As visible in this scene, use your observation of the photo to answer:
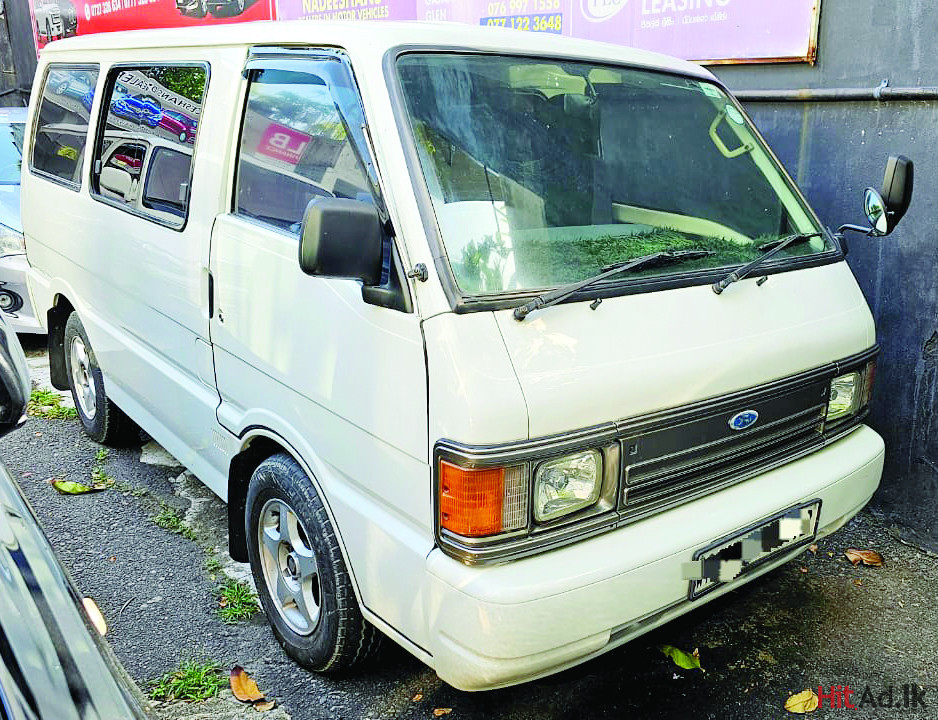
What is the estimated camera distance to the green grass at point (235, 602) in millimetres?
3354

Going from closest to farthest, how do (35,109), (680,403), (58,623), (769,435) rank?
(58,623)
(680,403)
(769,435)
(35,109)

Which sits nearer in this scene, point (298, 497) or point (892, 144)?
point (298, 497)

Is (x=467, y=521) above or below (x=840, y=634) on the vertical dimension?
above

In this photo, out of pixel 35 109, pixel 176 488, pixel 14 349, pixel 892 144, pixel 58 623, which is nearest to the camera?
pixel 58 623

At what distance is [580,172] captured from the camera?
279cm

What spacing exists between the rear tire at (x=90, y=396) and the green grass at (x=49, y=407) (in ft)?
1.03

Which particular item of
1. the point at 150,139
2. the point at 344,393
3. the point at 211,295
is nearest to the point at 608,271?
the point at 344,393

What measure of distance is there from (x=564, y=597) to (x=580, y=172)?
135cm

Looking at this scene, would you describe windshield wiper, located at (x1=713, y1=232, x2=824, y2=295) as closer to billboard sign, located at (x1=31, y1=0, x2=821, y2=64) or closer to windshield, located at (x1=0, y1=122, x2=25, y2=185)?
billboard sign, located at (x1=31, y1=0, x2=821, y2=64)

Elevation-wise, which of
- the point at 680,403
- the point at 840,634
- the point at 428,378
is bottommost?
the point at 840,634

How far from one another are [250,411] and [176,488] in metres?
1.66

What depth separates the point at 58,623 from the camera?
1.44 meters

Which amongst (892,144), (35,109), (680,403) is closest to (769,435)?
(680,403)

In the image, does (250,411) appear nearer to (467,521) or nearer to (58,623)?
(467,521)
